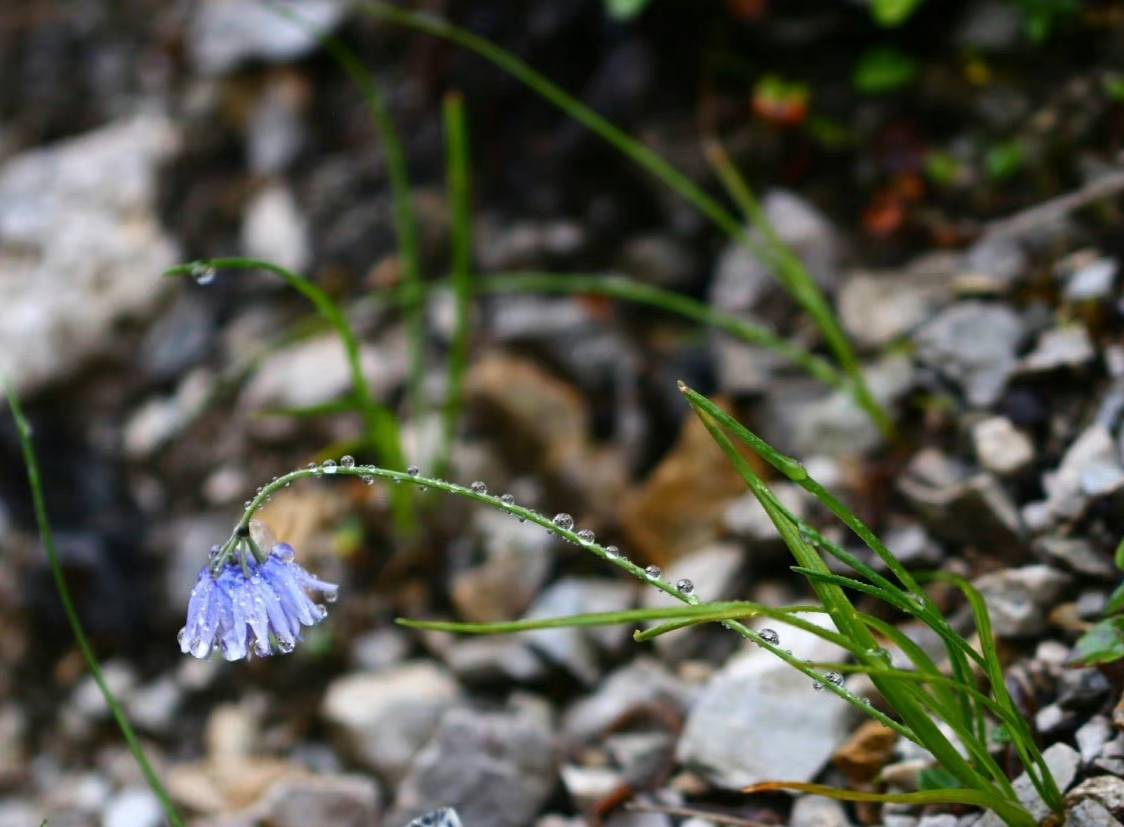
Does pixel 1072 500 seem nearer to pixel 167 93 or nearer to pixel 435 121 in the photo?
pixel 435 121

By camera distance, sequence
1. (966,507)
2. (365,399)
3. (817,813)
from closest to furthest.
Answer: (817,813), (966,507), (365,399)

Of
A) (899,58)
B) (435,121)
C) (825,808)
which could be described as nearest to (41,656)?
(435,121)

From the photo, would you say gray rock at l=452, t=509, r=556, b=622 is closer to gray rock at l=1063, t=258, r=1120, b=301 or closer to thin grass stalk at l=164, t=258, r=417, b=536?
thin grass stalk at l=164, t=258, r=417, b=536

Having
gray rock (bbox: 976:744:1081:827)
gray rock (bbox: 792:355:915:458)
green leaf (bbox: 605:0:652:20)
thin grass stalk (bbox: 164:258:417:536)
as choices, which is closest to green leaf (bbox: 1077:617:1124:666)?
gray rock (bbox: 976:744:1081:827)

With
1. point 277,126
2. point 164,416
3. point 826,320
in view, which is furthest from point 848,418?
point 277,126

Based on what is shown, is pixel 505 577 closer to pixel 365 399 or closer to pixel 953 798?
pixel 365 399

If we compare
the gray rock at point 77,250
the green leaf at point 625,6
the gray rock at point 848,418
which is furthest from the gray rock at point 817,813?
the gray rock at point 77,250

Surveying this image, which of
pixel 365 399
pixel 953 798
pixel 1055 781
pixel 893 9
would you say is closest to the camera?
pixel 953 798

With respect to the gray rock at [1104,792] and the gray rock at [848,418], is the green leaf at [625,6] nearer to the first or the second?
the gray rock at [848,418]
